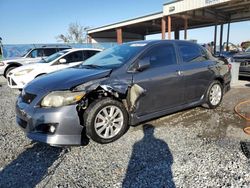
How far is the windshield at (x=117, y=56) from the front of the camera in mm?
3889

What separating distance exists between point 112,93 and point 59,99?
33.0 inches

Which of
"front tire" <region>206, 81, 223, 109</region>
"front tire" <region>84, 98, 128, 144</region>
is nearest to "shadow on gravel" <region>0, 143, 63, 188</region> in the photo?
"front tire" <region>84, 98, 128, 144</region>

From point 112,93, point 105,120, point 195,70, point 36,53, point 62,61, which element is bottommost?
point 105,120

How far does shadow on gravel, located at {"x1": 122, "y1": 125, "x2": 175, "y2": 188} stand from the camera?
2.54 m

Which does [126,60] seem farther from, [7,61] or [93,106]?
[7,61]

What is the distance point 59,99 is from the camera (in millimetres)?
3174

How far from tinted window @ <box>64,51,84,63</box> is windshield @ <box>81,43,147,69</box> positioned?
3.73 m

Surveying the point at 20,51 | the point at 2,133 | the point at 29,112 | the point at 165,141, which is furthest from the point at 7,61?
the point at 20,51

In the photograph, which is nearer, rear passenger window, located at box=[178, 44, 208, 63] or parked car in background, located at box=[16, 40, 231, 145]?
parked car in background, located at box=[16, 40, 231, 145]

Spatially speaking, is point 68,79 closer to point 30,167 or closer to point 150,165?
point 30,167

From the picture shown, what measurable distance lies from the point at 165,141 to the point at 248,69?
256 inches

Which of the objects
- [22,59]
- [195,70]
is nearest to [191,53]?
[195,70]

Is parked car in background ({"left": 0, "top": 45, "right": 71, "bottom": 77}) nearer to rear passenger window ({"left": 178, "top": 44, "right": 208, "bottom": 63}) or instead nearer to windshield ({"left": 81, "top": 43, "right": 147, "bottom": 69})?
windshield ({"left": 81, "top": 43, "right": 147, "bottom": 69})

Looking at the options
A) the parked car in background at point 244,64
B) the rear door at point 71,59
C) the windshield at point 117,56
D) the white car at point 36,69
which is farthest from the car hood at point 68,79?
the parked car in background at point 244,64
